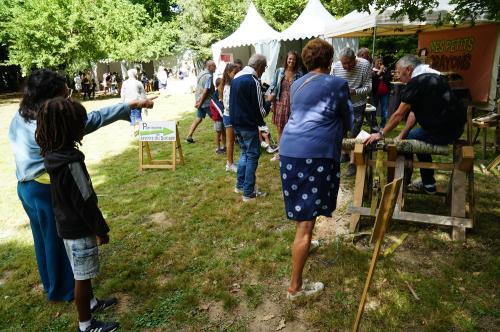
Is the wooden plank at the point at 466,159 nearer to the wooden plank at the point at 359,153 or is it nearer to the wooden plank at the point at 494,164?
the wooden plank at the point at 359,153

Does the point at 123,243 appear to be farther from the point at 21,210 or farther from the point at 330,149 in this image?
the point at 330,149

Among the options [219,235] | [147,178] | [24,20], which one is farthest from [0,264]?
[24,20]

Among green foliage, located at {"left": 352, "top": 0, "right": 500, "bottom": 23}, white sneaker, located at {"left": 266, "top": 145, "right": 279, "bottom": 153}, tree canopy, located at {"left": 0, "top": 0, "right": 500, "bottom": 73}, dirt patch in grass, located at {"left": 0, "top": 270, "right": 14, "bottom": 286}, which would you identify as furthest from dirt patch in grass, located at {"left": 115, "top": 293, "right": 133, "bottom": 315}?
tree canopy, located at {"left": 0, "top": 0, "right": 500, "bottom": 73}

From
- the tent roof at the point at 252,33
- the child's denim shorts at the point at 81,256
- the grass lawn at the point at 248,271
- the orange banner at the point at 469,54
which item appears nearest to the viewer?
the child's denim shorts at the point at 81,256

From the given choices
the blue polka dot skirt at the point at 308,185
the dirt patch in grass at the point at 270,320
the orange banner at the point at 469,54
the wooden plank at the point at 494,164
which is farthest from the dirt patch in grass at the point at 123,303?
the orange banner at the point at 469,54

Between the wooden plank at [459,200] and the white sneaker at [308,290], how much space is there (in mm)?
1583

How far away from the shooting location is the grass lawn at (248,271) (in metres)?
2.79

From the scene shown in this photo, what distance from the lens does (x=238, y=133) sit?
15.8ft

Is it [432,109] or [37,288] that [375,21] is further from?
[37,288]

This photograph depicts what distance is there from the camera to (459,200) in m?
3.61

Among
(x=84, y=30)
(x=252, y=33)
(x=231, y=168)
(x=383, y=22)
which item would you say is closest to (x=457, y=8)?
(x=231, y=168)

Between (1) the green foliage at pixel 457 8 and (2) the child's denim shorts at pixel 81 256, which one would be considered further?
(1) the green foliage at pixel 457 8

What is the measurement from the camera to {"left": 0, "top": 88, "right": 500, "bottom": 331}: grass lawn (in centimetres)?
279

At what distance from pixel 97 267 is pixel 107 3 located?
24.5m
